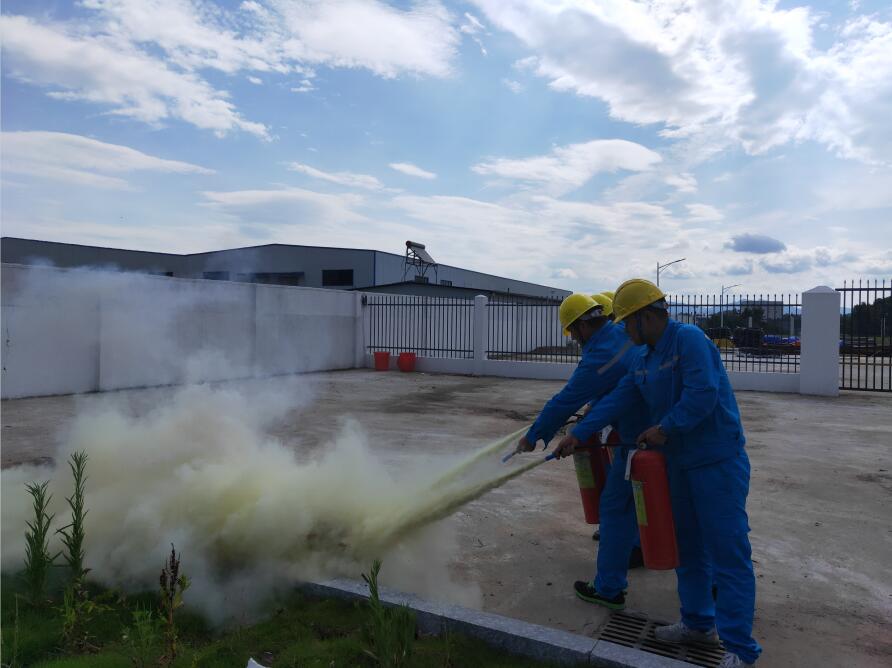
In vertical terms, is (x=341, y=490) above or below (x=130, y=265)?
below

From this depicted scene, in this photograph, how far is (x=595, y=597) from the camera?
A: 3.69 metres

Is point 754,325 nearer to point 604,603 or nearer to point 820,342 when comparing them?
point 820,342

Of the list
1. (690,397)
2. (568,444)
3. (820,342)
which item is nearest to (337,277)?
(820,342)

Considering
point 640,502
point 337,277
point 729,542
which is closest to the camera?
point 729,542

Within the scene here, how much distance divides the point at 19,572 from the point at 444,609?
8.83ft

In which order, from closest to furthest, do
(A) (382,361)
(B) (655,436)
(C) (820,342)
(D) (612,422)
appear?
1. (B) (655,436)
2. (D) (612,422)
3. (C) (820,342)
4. (A) (382,361)

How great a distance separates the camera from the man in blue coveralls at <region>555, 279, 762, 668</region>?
296 centimetres

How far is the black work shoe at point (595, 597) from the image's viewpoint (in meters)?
3.64

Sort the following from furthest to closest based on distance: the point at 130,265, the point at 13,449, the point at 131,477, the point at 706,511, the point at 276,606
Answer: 1. the point at 130,265
2. the point at 13,449
3. the point at 131,477
4. the point at 276,606
5. the point at 706,511

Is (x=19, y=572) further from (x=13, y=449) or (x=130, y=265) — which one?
(x=130, y=265)

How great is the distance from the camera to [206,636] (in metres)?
3.33

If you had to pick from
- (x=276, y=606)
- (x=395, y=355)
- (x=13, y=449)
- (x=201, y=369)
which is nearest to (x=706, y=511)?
(x=276, y=606)

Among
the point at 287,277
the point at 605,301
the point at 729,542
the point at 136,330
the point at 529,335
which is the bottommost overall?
the point at 729,542

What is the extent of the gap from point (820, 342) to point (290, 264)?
25.3 m
